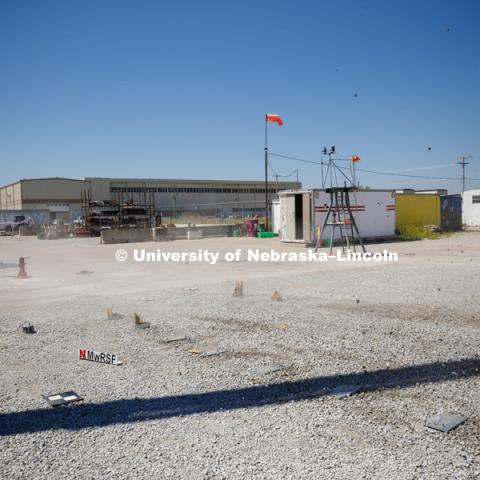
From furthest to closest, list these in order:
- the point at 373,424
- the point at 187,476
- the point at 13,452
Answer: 1. the point at 373,424
2. the point at 13,452
3. the point at 187,476

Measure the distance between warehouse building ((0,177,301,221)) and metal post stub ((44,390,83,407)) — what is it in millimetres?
52782

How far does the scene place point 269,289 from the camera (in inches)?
417

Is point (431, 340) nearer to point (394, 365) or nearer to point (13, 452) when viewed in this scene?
point (394, 365)

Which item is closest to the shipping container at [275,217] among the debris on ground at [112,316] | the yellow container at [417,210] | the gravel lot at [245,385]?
the yellow container at [417,210]

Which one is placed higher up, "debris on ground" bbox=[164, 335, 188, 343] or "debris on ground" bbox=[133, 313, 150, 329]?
"debris on ground" bbox=[133, 313, 150, 329]

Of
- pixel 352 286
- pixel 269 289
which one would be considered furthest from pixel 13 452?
pixel 352 286

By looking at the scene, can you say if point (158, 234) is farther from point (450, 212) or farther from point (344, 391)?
point (344, 391)

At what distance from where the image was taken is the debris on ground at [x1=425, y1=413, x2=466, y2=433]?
3815mm

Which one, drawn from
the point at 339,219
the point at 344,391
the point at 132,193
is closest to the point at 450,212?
the point at 339,219

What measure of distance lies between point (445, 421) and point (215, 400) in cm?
191

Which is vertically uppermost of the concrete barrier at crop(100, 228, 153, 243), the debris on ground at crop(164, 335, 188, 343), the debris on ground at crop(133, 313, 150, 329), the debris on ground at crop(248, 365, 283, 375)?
the concrete barrier at crop(100, 228, 153, 243)

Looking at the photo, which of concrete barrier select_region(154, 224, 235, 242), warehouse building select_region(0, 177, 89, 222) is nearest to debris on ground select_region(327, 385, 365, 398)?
concrete barrier select_region(154, 224, 235, 242)

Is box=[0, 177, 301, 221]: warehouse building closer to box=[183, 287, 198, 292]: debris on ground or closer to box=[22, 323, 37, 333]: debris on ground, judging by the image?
box=[183, 287, 198, 292]: debris on ground

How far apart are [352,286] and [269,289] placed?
5.84ft
